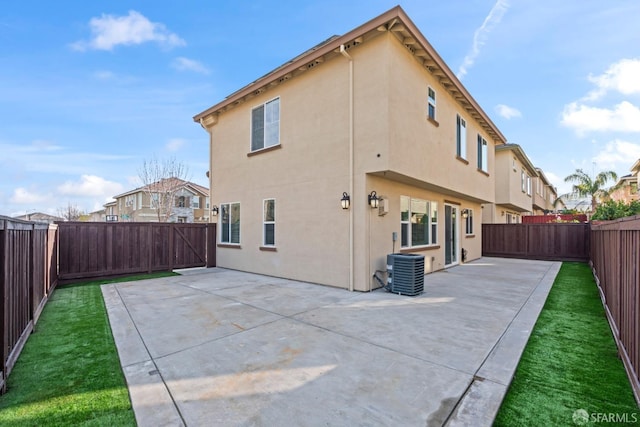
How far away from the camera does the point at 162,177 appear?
2453 cm

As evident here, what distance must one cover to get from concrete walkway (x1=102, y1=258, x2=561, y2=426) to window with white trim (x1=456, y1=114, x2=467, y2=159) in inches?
215

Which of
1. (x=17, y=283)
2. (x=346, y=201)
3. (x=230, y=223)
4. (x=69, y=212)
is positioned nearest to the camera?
(x=17, y=283)

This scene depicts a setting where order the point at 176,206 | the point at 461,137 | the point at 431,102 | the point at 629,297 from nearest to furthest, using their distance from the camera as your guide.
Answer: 1. the point at 629,297
2. the point at 431,102
3. the point at 461,137
4. the point at 176,206

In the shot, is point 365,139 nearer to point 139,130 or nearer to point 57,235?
point 57,235

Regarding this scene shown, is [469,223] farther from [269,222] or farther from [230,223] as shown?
[230,223]

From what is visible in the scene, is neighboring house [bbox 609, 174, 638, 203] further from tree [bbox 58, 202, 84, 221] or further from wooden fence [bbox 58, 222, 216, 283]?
tree [bbox 58, 202, 84, 221]

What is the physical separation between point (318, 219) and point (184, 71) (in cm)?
1037

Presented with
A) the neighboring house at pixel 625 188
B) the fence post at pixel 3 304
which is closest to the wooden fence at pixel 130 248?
the fence post at pixel 3 304

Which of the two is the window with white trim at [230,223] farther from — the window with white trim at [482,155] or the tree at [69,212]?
the tree at [69,212]

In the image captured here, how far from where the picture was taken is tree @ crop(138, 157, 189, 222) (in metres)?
24.1

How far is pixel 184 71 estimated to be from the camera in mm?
13438

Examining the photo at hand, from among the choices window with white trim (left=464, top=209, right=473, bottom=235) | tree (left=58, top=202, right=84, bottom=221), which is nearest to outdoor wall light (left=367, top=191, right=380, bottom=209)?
window with white trim (left=464, top=209, right=473, bottom=235)

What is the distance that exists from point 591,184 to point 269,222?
97.2 feet

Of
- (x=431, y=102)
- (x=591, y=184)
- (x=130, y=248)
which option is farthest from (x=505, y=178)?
(x=130, y=248)
